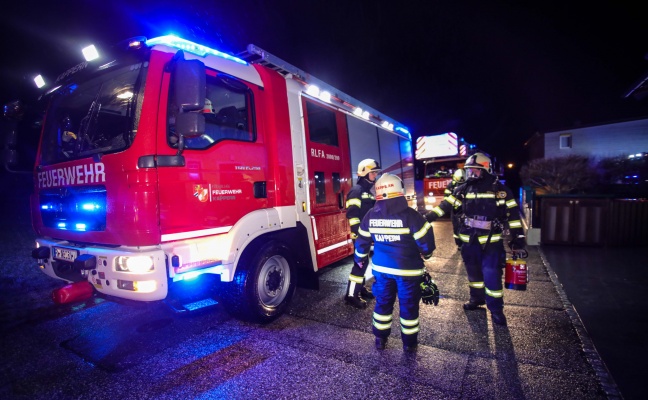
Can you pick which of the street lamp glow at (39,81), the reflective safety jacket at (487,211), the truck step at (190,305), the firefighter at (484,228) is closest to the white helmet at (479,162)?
the firefighter at (484,228)

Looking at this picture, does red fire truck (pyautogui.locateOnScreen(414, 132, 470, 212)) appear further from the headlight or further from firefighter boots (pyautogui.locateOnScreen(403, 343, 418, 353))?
the headlight

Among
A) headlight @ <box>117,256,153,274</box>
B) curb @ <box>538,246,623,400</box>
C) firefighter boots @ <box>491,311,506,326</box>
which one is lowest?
curb @ <box>538,246,623,400</box>

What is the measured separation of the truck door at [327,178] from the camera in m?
4.64

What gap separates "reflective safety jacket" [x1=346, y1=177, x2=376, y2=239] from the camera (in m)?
4.23

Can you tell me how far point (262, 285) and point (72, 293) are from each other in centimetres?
174

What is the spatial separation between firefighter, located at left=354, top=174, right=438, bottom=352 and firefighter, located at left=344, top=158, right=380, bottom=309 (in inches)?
26.8

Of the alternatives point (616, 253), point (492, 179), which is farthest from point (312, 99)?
point (616, 253)

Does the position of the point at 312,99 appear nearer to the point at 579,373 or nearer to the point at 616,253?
the point at 579,373

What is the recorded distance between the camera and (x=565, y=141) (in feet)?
87.5

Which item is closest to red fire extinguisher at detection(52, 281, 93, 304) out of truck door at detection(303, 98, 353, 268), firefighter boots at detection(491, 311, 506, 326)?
truck door at detection(303, 98, 353, 268)

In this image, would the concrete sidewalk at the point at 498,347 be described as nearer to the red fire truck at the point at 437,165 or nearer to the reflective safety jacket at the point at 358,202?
the reflective safety jacket at the point at 358,202

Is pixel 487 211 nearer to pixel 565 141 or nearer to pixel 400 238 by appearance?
pixel 400 238

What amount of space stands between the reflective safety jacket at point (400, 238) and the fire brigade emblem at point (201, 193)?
160 cm

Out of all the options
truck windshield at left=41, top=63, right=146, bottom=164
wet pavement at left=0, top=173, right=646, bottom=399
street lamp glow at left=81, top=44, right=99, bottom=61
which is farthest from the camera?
street lamp glow at left=81, top=44, right=99, bottom=61
